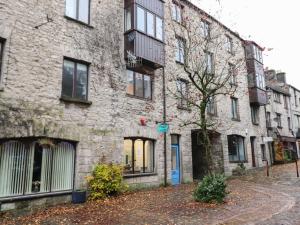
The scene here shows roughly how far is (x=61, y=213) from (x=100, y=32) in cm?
846

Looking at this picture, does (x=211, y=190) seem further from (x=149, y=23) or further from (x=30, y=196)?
(x=149, y=23)

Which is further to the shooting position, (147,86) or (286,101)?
(286,101)

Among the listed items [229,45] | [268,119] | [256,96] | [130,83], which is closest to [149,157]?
[130,83]

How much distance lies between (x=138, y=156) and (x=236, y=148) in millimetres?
11165

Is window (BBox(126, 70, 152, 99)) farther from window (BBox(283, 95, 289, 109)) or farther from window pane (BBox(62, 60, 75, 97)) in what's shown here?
window (BBox(283, 95, 289, 109))

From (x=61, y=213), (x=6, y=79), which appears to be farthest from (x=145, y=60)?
(x=61, y=213)

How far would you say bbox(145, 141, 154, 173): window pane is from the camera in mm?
14659

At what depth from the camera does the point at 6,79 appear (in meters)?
9.73

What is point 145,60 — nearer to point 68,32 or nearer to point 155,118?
point 155,118

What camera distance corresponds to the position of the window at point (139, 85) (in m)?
14.4

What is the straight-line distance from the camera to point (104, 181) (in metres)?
11.5

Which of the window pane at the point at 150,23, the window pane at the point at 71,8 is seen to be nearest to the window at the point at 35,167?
the window pane at the point at 71,8

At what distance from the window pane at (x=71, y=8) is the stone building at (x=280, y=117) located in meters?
22.8

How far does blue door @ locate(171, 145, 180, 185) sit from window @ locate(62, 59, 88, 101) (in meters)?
6.75
